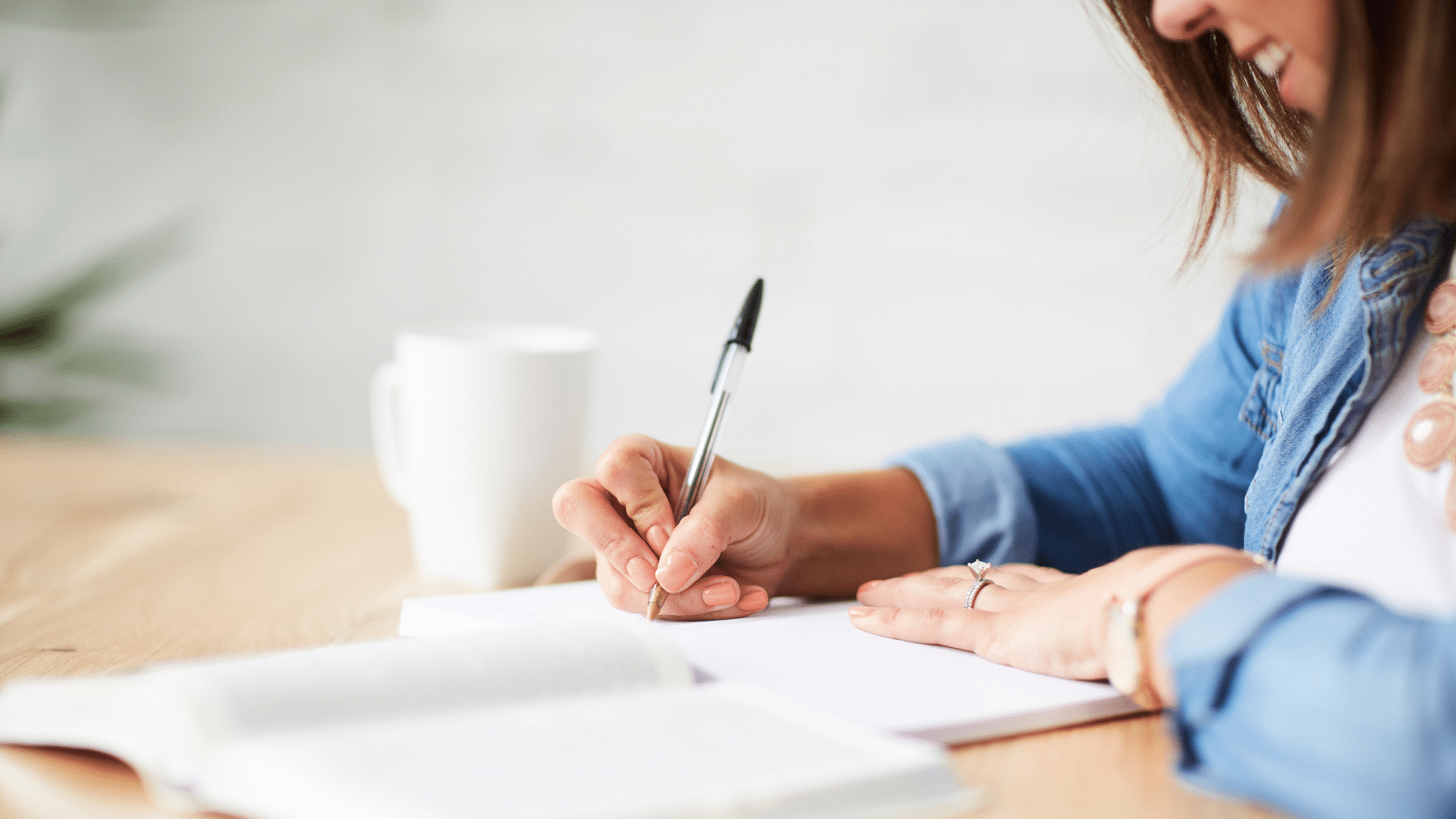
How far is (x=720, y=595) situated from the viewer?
62 cm

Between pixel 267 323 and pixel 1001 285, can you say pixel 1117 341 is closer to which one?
pixel 1001 285

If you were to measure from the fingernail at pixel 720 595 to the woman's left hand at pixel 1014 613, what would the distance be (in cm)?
7

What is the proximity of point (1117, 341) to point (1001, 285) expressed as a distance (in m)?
0.16

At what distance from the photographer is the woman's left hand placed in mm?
496

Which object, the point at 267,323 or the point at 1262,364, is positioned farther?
the point at 267,323

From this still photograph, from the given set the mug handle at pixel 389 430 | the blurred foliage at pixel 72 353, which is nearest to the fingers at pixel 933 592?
the mug handle at pixel 389 430

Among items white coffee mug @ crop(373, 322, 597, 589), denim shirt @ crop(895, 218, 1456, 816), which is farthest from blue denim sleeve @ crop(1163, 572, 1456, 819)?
white coffee mug @ crop(373, 322, 597, 589)

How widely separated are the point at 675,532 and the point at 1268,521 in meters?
0.32

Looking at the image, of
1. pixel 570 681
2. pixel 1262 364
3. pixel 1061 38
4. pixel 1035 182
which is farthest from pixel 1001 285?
pixel 570 681

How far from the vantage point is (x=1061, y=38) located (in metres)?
1.37

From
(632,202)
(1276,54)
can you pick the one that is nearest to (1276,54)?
(1276,54)

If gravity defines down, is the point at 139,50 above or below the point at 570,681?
above

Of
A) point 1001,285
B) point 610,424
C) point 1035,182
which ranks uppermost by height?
point 1035,182

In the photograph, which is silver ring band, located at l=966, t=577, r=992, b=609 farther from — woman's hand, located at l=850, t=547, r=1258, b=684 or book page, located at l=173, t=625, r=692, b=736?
book page, located at l=173, t=625, r=692, b=736
